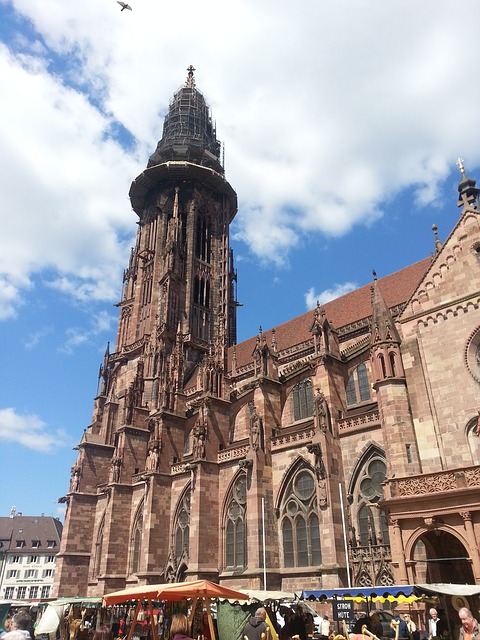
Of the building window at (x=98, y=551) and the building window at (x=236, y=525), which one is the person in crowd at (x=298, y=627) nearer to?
the building window at (x=236, y=525)

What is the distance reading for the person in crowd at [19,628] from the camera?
4738mm

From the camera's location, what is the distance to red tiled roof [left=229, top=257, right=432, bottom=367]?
1116 inches

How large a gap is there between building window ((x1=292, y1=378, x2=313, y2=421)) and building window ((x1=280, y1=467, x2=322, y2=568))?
424 cm

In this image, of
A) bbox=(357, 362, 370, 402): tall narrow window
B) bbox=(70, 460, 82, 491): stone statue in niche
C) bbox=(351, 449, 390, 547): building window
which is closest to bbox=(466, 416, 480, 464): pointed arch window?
bbox=(351, 449, 390, 547): building window

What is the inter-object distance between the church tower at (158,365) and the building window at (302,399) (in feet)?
14.6

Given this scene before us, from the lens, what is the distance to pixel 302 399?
2592 cm

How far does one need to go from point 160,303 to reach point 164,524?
809 inches

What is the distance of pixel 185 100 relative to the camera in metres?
60.0

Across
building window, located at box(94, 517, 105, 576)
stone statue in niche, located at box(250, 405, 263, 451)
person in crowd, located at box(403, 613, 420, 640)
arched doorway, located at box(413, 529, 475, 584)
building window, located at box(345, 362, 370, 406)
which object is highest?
building window, located at box(345, 362, 370, 406)

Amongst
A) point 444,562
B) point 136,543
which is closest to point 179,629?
point 444,562

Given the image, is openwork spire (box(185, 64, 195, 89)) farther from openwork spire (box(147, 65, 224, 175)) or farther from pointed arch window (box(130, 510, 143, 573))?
pointed arch window (box(130, 510, 143, 573))

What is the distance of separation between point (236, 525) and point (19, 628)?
65.5 feet

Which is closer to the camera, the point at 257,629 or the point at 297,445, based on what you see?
the point at 257,629

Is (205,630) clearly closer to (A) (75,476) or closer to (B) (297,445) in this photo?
(B) (297,445)
